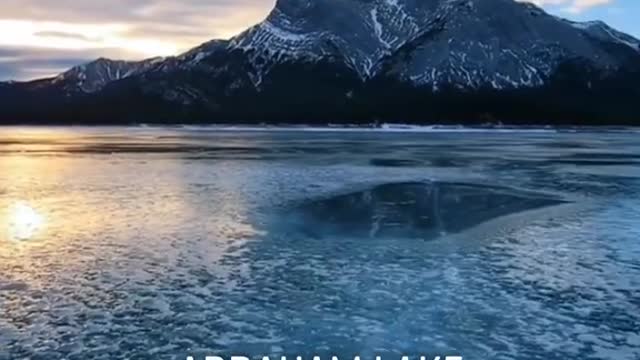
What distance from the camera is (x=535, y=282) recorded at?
405 inches

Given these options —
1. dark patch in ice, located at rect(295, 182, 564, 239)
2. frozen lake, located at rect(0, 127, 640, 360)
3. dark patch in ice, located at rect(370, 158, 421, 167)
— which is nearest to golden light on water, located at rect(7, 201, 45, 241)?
frozen lake, located at rect(0, 127, 640, 360)

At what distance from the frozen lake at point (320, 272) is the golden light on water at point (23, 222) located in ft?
0.28

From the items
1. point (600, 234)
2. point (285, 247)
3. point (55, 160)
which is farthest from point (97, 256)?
point (55, 160)

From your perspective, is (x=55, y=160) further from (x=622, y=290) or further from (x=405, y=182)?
(x=622, y=290)

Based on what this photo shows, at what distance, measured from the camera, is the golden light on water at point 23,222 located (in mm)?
14237

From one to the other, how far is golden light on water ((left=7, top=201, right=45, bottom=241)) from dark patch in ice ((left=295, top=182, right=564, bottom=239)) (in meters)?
5.56

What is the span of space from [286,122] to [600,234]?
6467 inches

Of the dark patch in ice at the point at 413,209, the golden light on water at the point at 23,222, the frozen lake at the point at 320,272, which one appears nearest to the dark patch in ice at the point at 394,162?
the dark patch in ice at the point at 413,209

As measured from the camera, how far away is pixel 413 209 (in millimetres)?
18125

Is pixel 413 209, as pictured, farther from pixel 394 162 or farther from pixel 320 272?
pixel 394 162

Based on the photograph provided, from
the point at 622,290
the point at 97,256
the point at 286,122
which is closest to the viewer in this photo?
the point at 622,290

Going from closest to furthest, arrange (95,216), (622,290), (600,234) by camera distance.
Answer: (622,290) → (600,234) → (95,216)

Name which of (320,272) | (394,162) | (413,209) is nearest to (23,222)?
(320,272)

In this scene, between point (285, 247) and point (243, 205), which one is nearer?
point (285, 247)
